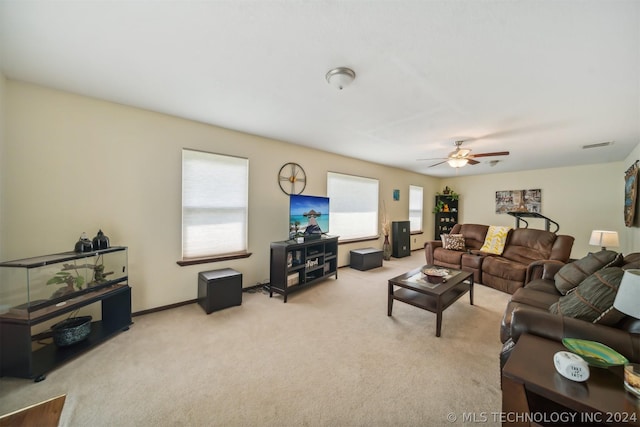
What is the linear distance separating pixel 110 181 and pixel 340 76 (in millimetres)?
2630

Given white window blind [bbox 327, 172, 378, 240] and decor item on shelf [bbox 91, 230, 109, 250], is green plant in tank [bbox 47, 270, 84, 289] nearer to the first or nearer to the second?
decor item on shelf [bbox 91, 230, 109, 250]

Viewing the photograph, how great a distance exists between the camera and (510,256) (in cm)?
403

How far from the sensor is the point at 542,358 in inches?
47.0

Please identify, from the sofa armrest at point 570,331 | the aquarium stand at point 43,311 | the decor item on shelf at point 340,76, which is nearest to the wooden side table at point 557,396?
the sofa armrest at point 570,331

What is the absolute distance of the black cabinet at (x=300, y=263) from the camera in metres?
3.22

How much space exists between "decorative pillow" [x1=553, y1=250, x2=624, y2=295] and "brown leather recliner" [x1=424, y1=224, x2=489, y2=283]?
1.54 metres

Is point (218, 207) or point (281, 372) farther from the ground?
point (218, 207)

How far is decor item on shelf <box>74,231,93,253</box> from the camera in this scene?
2.15 m

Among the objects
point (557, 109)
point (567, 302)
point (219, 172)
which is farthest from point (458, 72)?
point (219, 172)

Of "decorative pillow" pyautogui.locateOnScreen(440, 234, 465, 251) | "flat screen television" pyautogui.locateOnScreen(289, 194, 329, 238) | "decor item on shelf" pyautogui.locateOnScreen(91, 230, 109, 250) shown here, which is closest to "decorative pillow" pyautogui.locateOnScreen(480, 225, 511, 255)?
"decorative pillow" pyautogui.locateOnScreen(440, 234, 465, 251)

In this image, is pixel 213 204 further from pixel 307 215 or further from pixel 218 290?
pixel 307 215

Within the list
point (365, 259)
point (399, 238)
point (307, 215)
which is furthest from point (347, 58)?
point (399, 238)

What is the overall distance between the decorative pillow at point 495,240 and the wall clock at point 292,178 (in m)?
3.64

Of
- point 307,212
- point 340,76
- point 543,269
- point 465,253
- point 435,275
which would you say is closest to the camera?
point 340,76
